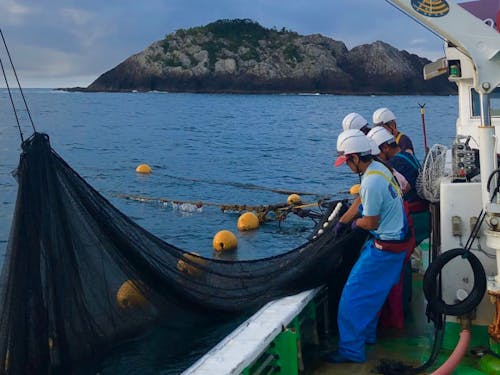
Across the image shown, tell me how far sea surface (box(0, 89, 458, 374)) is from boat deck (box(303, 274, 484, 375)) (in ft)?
5.29

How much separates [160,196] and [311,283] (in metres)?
19.6

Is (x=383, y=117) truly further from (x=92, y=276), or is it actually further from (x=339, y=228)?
(x=92, y=276)

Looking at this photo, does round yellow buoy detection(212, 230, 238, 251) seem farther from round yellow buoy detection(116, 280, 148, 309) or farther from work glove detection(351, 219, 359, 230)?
work glove detection(351, 219, 359, 230)

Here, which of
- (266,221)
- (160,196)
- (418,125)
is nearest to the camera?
(266,221)

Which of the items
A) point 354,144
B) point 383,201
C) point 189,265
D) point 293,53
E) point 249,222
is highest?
point 293,53

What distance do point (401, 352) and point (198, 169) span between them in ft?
93.1

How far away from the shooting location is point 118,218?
18.5 feet

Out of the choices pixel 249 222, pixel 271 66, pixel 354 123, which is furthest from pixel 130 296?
pixel 271 66

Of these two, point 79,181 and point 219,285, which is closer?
point 79,181

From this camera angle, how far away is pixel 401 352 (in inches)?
223

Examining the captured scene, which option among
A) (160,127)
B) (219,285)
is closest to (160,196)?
(219,285)

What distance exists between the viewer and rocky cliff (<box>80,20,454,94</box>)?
123 m

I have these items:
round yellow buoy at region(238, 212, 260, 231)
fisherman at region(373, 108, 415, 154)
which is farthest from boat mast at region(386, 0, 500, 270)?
round yellow buoy at region(238, 212, 260, 231)

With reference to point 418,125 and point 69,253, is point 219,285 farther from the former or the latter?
point 418,125
